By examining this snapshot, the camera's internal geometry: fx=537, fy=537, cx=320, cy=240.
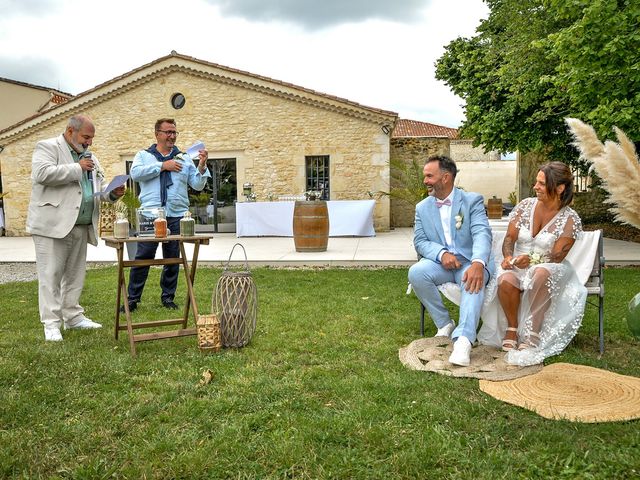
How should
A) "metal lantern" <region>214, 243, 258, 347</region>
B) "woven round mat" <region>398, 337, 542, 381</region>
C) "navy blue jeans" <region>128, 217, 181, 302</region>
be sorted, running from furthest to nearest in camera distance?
"navy blue jeans" <region>128, 217, 181, 302</region>
"metal lantern" <region>214, 243, 258, 347</region>
"woven round mat" <region>398, 337, 542, 381</region>

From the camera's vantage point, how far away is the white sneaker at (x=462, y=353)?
3.60m

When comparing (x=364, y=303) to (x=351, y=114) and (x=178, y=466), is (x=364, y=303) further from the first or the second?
(x=351, y=114)

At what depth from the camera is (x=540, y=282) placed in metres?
3.74

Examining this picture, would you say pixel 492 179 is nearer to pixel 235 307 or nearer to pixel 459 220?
pixel 459 220

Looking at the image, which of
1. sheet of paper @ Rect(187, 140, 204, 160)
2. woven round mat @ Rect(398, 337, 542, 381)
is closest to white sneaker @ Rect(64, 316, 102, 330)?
sheet of paper @ Rect(187, 140, 204, 160)

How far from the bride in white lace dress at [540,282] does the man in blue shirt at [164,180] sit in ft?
9.53

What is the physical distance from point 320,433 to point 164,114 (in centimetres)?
1583

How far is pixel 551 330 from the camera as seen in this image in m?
3.77

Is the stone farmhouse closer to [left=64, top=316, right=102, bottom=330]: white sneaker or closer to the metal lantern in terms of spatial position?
[left=64, top=316, right=102, bottom=330]: white sneaker

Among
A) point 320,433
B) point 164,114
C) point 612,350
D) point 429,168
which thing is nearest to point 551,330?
point 612,350

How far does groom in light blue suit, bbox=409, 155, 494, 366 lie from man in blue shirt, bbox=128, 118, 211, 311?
220 centimetres

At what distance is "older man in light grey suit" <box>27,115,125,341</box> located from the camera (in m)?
4.32

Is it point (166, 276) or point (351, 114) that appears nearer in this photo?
point (166, 276)

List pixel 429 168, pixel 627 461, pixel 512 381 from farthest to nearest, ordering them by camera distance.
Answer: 1. pixel 429 168
2. pixel 512 381
3. pixel 627 461
